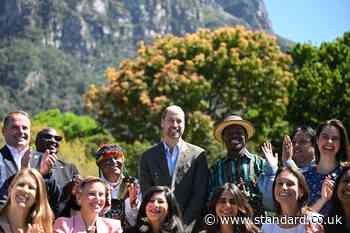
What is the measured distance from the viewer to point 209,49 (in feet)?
90.1

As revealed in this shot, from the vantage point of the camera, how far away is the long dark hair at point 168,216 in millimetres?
5973

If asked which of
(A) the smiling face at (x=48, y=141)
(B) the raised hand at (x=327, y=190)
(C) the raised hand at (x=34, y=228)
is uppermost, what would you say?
Answer: (A) the smiling face at (x=48, y=141)

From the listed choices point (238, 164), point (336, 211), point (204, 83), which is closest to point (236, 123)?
point (238, 164)

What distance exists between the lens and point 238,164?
6707mm

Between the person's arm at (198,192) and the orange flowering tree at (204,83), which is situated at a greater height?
the orange flowering tree at (204,83)

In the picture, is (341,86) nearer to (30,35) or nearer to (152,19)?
(30,35)

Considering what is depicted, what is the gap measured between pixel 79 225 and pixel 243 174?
6.32 feet

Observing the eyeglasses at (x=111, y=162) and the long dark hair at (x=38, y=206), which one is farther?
the eyeglasses at (x=111, y=162)

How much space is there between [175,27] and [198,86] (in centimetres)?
14289

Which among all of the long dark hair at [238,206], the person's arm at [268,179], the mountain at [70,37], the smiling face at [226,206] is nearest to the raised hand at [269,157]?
the person's arm at [268,179]

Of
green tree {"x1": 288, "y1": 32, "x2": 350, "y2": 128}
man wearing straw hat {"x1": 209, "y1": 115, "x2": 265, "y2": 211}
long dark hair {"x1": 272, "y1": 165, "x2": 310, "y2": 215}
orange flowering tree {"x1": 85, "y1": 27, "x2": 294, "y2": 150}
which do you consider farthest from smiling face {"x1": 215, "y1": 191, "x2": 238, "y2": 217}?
green tree {"x1": 288, "y1": 32, "x2": 350, "y2": 128}

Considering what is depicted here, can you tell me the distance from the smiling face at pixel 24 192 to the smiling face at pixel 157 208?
3.75ft

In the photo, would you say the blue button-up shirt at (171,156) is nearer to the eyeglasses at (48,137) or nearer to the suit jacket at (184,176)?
the suit jacket at (184,176)

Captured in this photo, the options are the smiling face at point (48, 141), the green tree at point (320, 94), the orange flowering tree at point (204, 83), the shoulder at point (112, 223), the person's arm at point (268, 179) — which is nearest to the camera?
the shoulder at point (112, 223)
